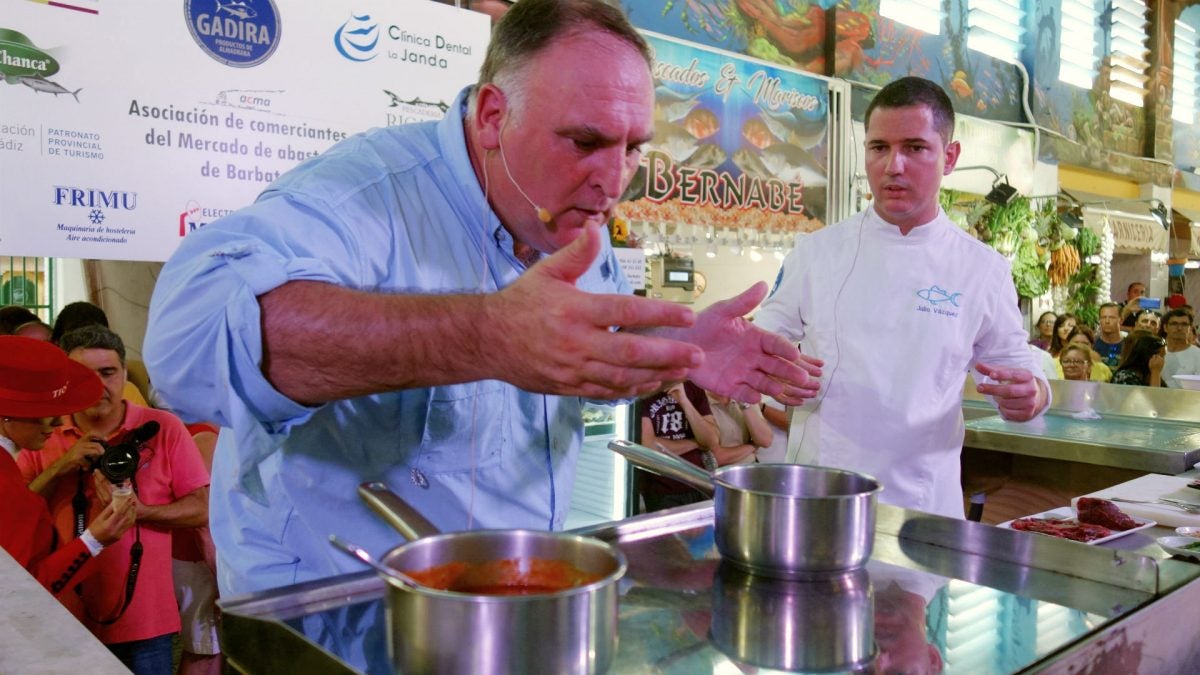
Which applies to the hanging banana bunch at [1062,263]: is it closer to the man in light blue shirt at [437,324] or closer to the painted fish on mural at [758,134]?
the painted fish on mural at [758,134]

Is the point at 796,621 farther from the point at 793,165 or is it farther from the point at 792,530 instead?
the point at 793,165

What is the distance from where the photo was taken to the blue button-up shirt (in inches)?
37.3

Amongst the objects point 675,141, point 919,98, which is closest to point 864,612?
point 919,98

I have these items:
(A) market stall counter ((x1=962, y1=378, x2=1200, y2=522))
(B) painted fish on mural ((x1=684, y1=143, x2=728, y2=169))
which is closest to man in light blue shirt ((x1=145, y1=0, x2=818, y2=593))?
(A) market stall counter ((x1=962, y1=378, x2=1200, y2=522))

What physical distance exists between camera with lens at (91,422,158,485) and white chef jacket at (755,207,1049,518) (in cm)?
198

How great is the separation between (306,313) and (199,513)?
7.17 ft

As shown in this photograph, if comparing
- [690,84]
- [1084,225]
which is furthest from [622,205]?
[1084,225]

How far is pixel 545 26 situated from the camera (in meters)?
1.24

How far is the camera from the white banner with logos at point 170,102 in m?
2.41

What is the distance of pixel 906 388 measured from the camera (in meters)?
2.35

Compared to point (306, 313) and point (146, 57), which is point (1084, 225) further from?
point (306, 313)

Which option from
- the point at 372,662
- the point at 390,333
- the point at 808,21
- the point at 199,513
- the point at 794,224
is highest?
the point at 808,21

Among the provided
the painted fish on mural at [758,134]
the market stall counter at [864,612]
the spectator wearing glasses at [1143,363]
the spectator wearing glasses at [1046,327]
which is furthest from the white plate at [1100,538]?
the spectator wearing glasses at [1046,327]

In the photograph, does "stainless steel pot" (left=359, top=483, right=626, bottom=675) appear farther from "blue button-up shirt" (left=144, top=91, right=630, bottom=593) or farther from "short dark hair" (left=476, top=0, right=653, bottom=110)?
"short dark hair" (left=476, top=0, right=653, bottom=110)
